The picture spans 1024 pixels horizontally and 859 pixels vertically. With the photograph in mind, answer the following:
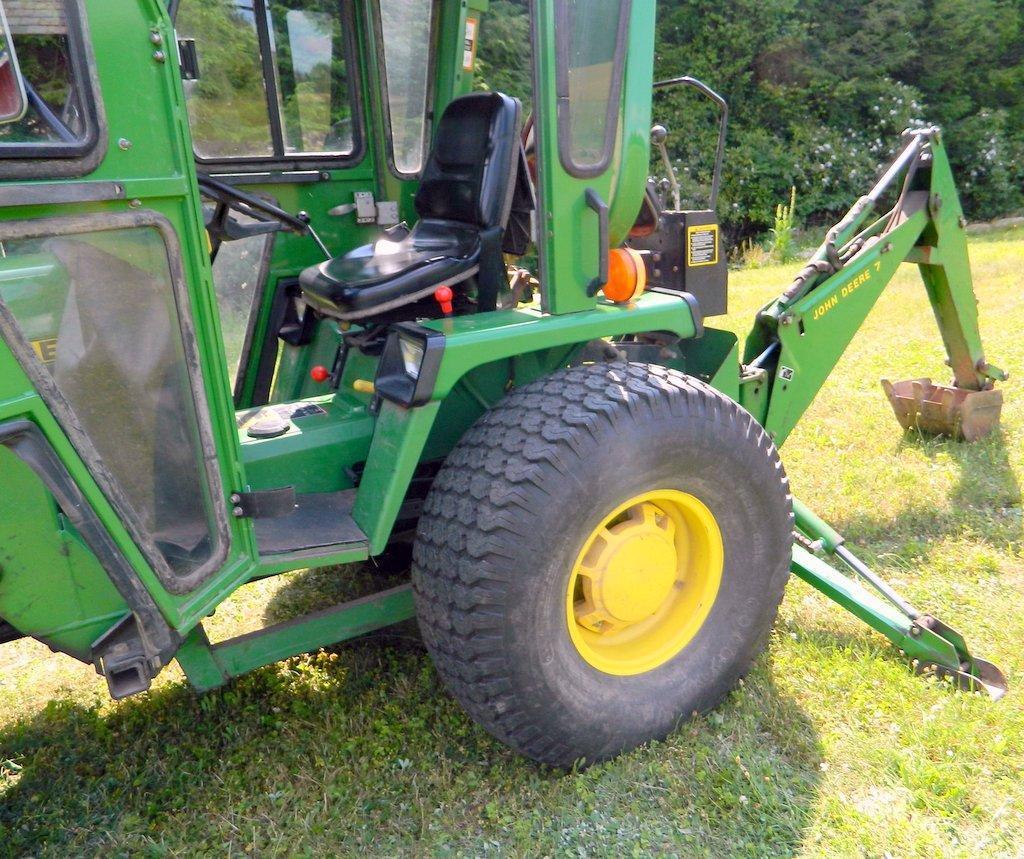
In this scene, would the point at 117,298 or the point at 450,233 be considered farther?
the point at 450,233

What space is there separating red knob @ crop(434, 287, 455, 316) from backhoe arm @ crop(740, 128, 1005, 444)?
1083 millimetres

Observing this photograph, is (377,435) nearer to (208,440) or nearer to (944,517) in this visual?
(208,440)

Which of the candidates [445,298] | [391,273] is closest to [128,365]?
[391,273]

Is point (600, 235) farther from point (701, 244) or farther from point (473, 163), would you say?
point (701, 244)

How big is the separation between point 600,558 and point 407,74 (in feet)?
5.89

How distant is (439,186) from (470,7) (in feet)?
1.94

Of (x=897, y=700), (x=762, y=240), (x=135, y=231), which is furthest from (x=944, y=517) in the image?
(x=762, y=240)

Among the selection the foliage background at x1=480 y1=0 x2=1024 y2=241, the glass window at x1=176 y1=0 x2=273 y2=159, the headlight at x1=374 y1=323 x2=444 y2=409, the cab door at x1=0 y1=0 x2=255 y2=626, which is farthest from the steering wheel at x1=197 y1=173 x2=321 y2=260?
the foliage background at x1=480 y1=0 x2=1024 y2=241

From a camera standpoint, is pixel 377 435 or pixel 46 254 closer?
pixel 46 254

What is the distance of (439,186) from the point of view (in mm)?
2961

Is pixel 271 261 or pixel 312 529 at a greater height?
pixel 271 261

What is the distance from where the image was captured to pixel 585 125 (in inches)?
88.7

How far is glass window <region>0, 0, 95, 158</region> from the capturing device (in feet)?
5.09

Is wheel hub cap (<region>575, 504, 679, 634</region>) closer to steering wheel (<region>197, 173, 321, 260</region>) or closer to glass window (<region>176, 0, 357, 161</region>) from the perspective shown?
steering wheel (<region>197, 173, 321, 260</region>)
